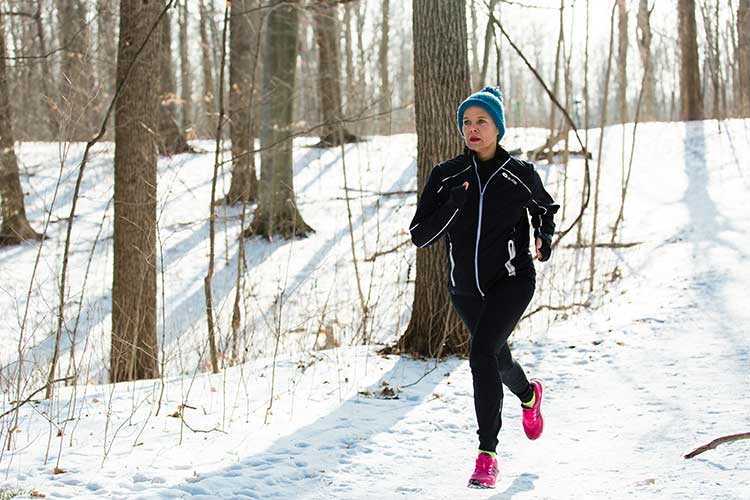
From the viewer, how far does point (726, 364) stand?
5484 mm

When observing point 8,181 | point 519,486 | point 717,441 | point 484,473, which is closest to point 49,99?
point 484,473

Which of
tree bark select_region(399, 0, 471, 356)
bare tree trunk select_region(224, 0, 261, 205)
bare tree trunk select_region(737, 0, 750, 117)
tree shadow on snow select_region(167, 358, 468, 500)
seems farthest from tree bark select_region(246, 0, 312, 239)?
bare tree trunk select_region(737, 0, 750, 117)

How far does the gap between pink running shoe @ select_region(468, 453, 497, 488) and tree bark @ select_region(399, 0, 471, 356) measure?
8.15 feet

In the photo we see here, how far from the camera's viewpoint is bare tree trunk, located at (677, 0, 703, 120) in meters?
18.2

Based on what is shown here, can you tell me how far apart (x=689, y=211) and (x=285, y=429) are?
33.0 ft

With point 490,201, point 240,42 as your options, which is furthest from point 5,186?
point 490,201

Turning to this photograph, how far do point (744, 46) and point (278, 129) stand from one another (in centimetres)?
1207

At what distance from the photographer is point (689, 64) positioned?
18531 millimetres

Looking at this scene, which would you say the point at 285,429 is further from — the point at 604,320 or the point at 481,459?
the point at 604,320

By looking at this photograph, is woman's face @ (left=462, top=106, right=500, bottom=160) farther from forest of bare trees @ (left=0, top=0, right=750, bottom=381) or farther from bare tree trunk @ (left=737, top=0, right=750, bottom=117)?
bare tree trunk @ (left=737, top=0, right=750, bottom=117)

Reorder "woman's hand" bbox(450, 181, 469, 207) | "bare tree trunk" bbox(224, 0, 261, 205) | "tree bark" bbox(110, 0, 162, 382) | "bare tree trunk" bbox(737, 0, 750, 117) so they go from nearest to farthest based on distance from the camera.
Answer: "woman's hand" bbox(450, 181, 469, 207) → "tree bark" bbox(110, 0, 162, 382) → "bare tree trunk" bbox(224, 0, 261, 205) → "bare tree trunk" bbox(737, 0, 750, 117)

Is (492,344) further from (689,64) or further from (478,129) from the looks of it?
(689,64)

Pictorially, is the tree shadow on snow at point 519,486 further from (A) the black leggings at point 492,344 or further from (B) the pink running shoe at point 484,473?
(A) the black leggings at point 492,344

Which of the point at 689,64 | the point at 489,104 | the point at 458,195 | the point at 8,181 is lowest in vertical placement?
the point at 458,195
